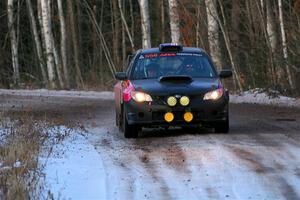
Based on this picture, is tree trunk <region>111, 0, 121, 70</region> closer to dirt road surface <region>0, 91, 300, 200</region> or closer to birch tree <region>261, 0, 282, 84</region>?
birch tree <region>261, 0, 282, 84</region>

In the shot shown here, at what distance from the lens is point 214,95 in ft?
44.0

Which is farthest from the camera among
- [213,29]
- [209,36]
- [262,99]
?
[209,36]

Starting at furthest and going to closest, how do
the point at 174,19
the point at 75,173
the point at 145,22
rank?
the point at 145,22 → the point at 174,19 → the point at 75,173

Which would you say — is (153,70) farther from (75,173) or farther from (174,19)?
(174,19)

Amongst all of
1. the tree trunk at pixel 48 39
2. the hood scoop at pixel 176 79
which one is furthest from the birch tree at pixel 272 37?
the tree trunk at pixel 48 39

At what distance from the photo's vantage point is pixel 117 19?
51438mm

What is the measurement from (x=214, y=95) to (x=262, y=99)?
410 inches

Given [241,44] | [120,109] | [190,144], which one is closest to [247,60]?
→ [241,44]

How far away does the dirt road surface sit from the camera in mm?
8602

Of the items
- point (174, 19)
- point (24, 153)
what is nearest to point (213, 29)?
point (174, 19)

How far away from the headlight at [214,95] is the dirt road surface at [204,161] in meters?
0.66

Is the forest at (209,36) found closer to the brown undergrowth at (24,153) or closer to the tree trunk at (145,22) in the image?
the tree trunk at (145,22)

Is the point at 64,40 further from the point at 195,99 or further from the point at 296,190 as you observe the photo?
the point at 296,190

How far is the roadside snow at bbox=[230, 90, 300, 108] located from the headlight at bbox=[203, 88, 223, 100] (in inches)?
311
